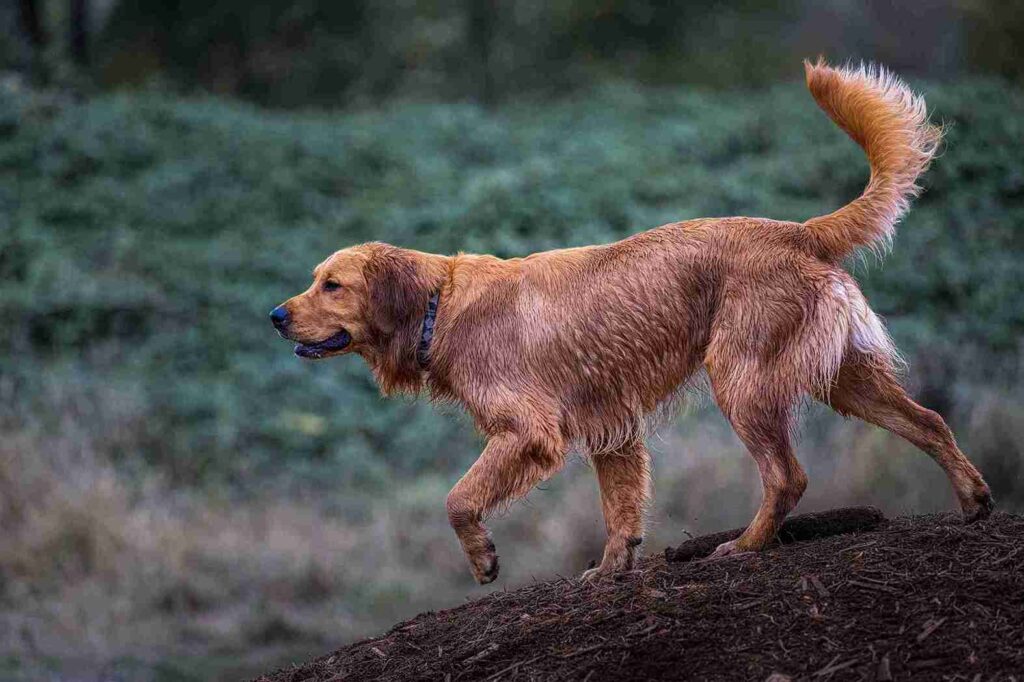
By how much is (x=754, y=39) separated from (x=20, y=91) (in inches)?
524

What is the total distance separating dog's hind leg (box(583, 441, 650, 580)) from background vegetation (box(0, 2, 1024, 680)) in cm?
160

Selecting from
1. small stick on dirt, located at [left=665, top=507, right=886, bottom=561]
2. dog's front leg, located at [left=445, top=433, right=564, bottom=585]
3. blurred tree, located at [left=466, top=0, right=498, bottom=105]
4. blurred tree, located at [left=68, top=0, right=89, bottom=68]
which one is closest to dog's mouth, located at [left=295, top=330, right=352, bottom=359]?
dog's front leg, located at [left=445, top=433, right=564, bottom=585]

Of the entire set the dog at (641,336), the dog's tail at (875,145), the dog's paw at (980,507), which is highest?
the dog's tail at (875,145)

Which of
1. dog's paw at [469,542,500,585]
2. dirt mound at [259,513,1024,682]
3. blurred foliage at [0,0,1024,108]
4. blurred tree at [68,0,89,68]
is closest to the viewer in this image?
dirt mound at [259,513,1024,682]

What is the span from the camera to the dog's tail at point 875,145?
6.28 meters

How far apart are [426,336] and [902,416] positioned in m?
2.49

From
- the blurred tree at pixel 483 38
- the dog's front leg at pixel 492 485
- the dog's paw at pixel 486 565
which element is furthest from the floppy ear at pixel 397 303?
the blurred tree at pixel 483 38

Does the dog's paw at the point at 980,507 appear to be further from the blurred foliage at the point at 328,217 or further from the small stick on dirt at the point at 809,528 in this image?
the blurred foliage at the point at 328,217

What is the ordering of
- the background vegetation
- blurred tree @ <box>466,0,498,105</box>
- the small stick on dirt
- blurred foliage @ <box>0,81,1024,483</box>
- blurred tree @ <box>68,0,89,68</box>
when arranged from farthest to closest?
blurred tree @ <box>466,0,498,105</box> < blurred tree @ <box>68,0,89,68</box> < blurred foliage @ <box>0,81,1024,483</box> < the background vegetation < the small stick on dirt

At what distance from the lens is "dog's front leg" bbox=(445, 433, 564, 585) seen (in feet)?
20.6

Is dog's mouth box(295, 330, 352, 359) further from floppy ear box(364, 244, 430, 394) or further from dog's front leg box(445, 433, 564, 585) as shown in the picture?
dog's front leg box(445, 433, 564, 585)

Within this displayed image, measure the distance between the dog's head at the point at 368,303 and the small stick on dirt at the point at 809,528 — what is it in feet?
5.82

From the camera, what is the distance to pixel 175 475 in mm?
13531

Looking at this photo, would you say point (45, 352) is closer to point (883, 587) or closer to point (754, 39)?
point (883, 587)
